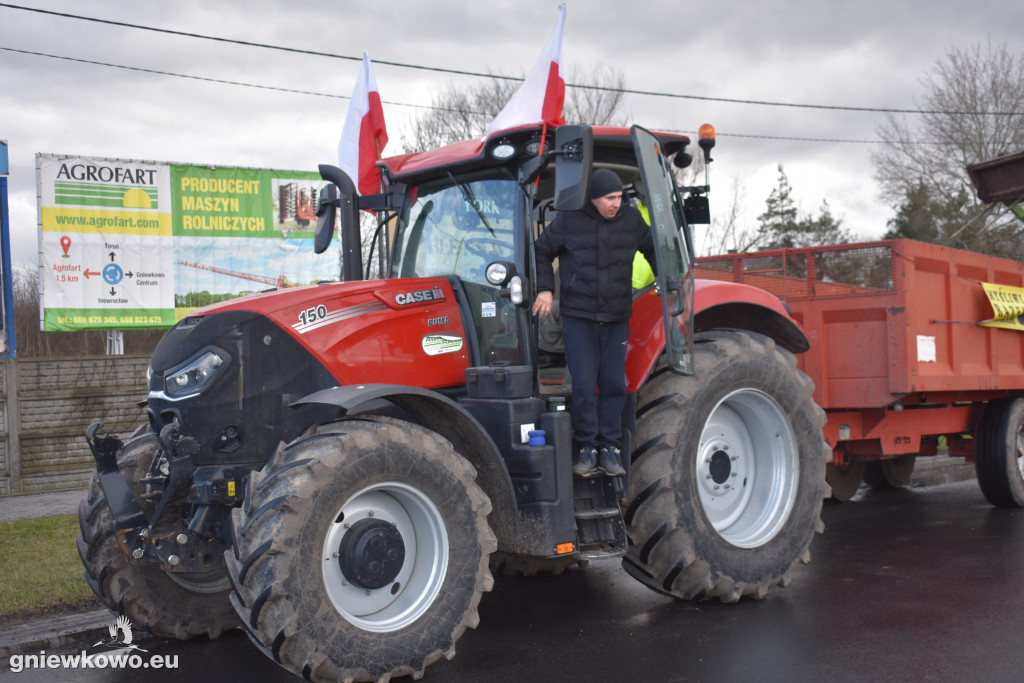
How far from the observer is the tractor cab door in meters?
5.07

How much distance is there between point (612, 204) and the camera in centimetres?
507

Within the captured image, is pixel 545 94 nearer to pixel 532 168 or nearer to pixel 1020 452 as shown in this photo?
pixel 532 168

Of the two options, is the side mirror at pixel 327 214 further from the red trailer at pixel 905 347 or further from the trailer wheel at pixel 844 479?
the trailer wheel at pixel 844 479

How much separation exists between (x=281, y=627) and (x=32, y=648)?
226 cm

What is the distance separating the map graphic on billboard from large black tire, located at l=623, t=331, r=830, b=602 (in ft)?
27.0

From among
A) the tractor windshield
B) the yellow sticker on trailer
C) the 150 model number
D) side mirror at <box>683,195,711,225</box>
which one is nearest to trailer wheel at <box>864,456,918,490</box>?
the yellow sticker on trailer

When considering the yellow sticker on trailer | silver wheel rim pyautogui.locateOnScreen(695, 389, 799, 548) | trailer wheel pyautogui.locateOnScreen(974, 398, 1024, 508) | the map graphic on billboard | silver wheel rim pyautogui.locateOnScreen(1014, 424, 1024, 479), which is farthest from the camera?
the map graphic on billboard

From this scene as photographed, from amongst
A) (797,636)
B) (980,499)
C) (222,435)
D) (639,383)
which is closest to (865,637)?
(797,636)

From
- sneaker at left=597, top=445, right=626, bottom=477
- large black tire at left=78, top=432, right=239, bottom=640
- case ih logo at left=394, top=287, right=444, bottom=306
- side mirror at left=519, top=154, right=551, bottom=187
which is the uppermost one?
side mirror at left=519, top=154, right=551, bottom=187

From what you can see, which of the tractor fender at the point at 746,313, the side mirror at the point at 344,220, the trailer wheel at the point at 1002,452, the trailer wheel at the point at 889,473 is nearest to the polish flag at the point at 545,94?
the side mirror at the point at 344,220

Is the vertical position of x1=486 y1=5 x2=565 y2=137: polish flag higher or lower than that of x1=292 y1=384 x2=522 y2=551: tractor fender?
higher

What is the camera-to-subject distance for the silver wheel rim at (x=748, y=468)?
5.75m

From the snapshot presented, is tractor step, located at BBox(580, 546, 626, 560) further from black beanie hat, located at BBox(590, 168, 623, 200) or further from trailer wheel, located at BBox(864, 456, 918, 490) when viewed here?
trailer wheel, located at BBox(864, 456, 918, 490)

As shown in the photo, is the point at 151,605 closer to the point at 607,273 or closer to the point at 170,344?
the point at 170,344
